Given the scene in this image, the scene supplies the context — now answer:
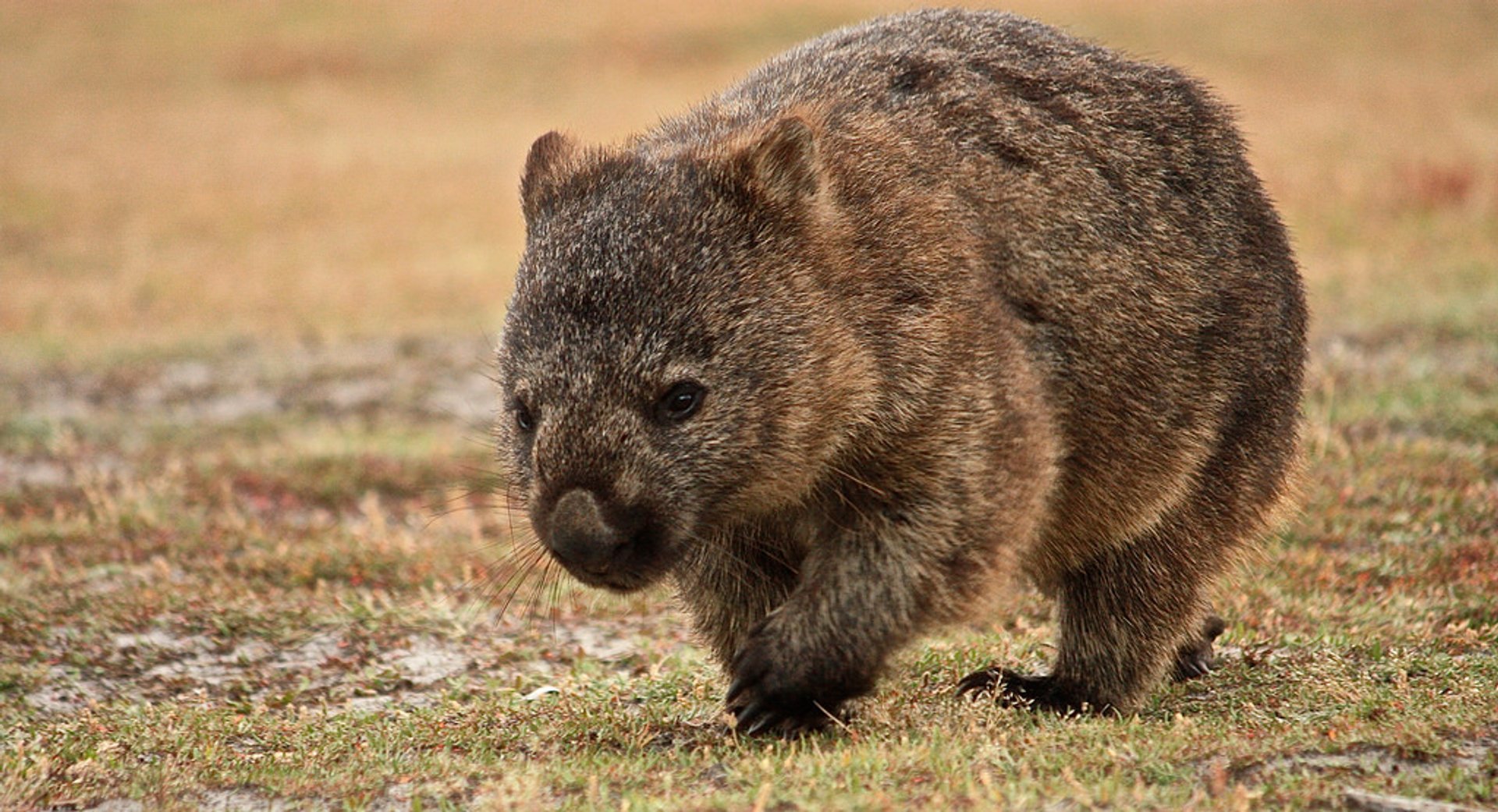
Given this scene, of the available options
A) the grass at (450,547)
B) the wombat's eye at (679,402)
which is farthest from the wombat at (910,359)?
the grass at (450,547)

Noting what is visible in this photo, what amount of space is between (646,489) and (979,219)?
134 centimetres

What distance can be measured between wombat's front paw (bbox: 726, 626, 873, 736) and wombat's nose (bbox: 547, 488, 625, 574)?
0.52 m

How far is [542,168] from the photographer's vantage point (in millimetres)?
5242

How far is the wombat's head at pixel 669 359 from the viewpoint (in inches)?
176

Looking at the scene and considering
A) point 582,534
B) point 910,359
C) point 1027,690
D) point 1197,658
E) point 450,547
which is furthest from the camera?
point 450,547

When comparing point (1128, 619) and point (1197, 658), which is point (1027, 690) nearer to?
point (1128, 619)

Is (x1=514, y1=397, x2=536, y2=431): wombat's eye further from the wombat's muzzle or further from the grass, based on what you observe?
the grass

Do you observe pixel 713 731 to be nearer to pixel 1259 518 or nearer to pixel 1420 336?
pixel 1259 518

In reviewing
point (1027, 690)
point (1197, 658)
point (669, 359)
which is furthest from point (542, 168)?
point (1197, 658)

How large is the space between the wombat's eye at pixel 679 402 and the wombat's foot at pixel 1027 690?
1.37 meters

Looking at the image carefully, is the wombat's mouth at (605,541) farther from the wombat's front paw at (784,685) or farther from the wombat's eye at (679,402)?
the wombat's front paw at (784,685)

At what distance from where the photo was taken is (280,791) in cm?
460

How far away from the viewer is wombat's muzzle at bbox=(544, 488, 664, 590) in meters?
4.38

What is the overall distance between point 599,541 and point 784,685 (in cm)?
67
